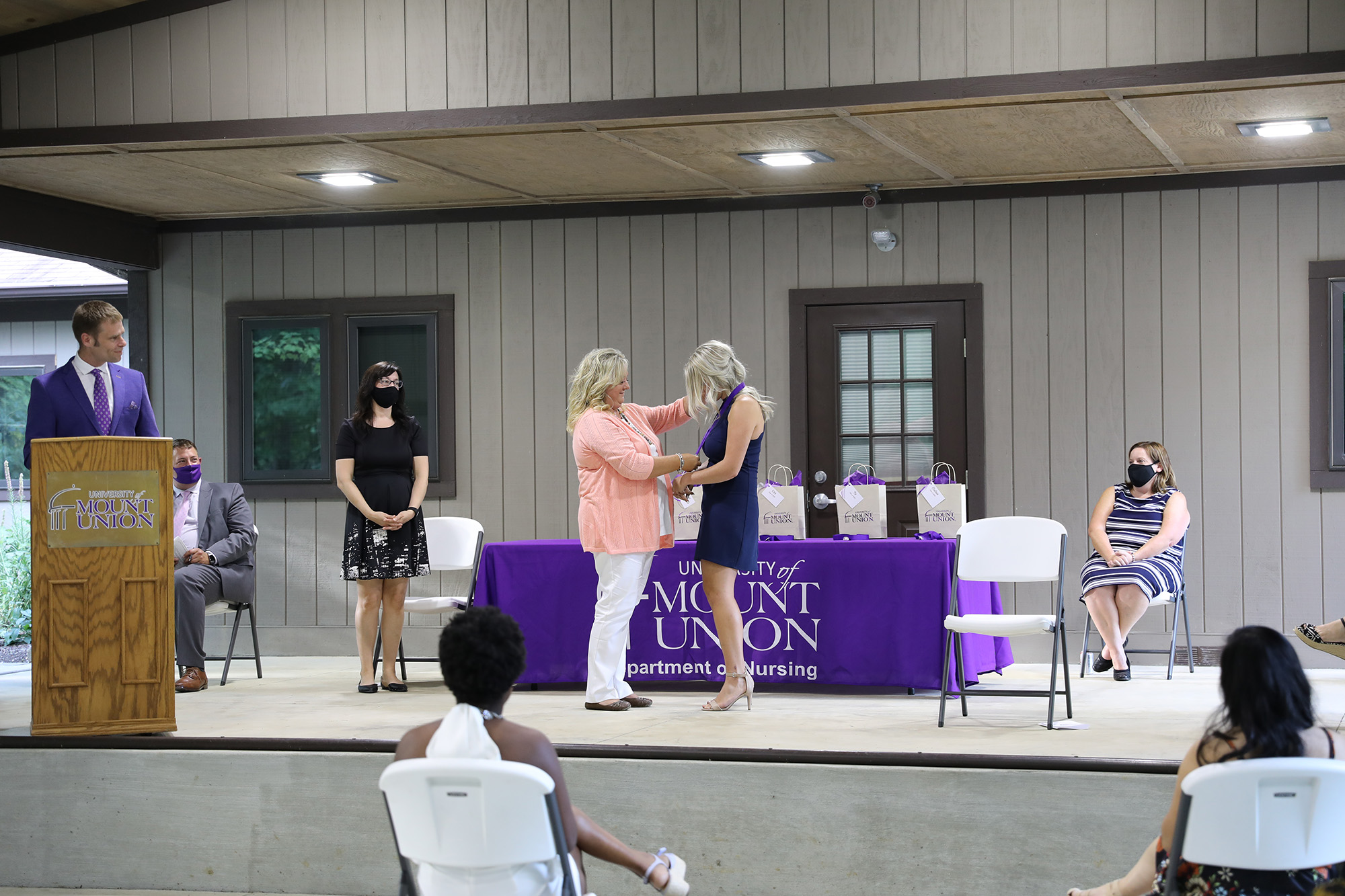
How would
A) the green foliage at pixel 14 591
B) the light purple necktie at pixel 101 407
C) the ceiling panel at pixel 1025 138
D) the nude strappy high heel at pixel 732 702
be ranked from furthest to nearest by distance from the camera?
the green foliage at pixel 14 591 → the ceiling panel at pixel 1025 138 → the nude strappy high heel at pixel 732 702 → the light purple necktie at pixel 101 407

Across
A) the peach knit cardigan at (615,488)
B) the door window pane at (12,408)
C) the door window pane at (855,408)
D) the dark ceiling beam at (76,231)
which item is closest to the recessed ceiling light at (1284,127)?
the door window pane at (855,408)

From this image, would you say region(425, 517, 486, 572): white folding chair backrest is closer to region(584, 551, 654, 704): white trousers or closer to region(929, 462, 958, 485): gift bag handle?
region(584, 551, 654, 704): white trousers

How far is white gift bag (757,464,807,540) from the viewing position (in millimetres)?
5984

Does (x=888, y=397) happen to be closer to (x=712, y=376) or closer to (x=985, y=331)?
(x=985, y=331)

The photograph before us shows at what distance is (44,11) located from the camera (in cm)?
605

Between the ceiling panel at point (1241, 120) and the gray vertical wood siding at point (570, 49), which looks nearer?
the gray vertical wood siding at point (570, 49)

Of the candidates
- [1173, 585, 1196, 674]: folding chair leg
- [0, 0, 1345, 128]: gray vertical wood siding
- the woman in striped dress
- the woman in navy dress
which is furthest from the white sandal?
[1173, 585, 1196, 674]: folding chair leg

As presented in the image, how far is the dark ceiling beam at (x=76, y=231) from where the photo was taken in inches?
277

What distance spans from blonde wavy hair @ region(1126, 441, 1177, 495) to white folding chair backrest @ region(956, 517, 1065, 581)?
1.39 meters

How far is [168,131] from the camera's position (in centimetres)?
605

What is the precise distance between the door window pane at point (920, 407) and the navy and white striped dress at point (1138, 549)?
1.11 m

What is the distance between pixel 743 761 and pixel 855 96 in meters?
2.69

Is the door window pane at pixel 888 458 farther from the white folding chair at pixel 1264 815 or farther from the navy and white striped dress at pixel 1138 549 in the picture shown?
the white folding chair at pixel 1264 815

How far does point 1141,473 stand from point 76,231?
5861mm
